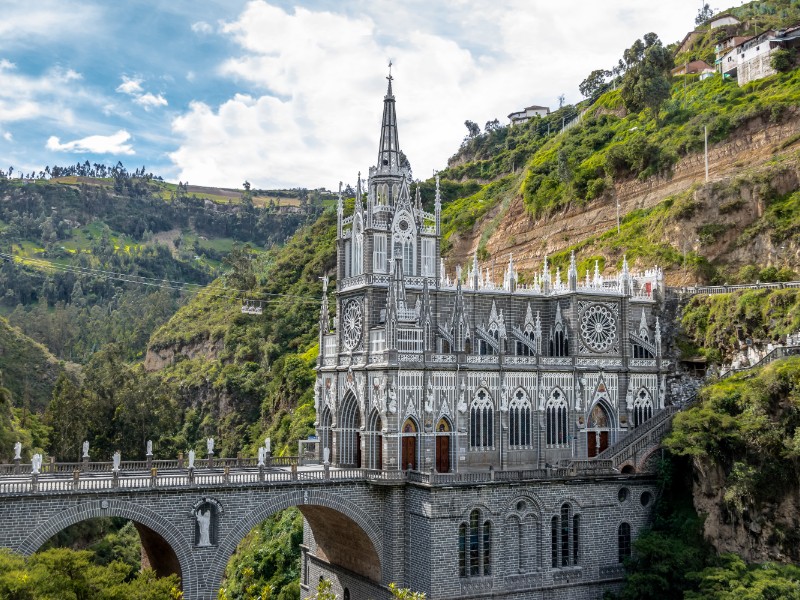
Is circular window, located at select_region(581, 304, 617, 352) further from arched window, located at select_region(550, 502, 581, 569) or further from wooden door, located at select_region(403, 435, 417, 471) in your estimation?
wooden door, located at select_region(403, 435, 417, 471)

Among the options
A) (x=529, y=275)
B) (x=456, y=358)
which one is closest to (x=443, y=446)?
(x=456, y=358)

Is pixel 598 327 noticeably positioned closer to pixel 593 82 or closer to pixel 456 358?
pixel 456 358

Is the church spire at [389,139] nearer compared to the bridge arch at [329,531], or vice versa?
the bridge arch at [329,531]

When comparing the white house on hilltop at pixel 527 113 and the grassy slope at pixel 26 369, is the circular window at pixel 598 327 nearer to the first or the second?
the grassy slope at pixel 26 369

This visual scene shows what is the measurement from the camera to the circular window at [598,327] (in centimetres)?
4409

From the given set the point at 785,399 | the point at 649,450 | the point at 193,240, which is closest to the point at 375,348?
the point at 649,450

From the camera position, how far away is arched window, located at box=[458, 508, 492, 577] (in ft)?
121

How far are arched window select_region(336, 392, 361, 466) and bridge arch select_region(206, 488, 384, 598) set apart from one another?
321 centimetres

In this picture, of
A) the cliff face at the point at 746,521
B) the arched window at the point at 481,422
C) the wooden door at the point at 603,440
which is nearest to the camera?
the cliff face at the point at 746,521

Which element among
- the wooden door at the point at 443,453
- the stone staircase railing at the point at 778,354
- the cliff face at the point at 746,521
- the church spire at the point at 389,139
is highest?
the church spire at the point at 389,139

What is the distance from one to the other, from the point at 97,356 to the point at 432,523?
61452 mm

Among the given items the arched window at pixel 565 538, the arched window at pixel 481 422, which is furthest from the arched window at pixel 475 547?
the arched window at pixel 481 422

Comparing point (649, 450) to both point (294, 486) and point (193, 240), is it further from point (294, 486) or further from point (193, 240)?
point (193, 240)

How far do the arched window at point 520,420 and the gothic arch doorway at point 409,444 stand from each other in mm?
5605
